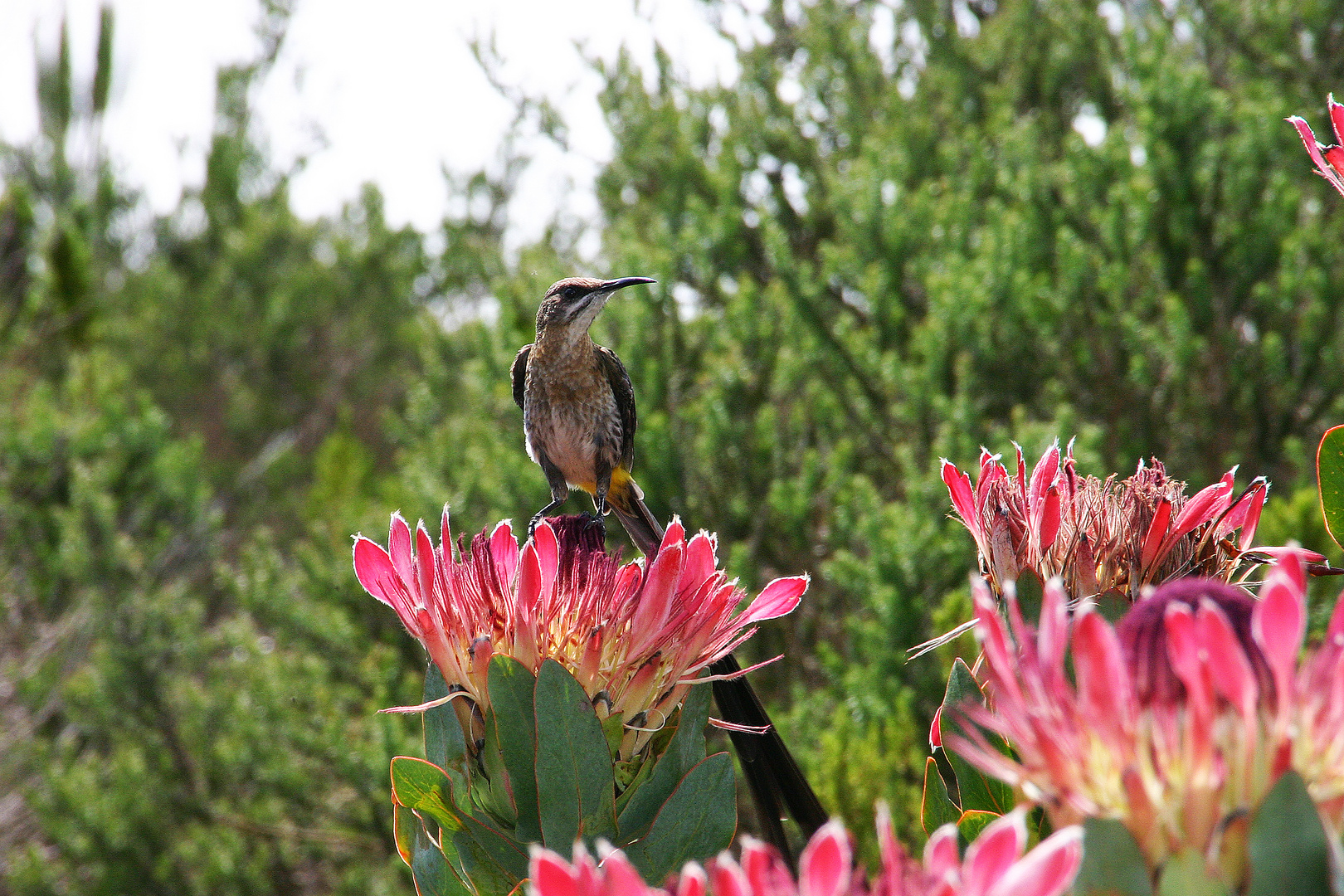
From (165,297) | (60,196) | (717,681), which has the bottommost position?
(717,681)

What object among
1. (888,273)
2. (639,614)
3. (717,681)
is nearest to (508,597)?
(639,614)

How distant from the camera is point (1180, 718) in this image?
583mm

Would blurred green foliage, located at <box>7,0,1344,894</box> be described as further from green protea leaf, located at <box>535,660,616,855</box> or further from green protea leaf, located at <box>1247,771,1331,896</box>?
green protea leaf, located at <box>1247,771,1331,896</box>

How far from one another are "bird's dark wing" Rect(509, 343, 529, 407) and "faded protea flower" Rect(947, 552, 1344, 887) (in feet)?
7.54

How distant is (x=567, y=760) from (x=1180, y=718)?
0.58 m

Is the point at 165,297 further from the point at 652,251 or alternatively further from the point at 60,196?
the point at 652,251

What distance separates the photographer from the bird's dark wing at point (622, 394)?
2.75m

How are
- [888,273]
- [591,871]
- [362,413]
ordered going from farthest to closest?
[362,413], [888,273], [591,871]

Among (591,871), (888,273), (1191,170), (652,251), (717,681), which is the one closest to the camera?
(591,871)

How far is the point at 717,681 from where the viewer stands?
1.31 meters

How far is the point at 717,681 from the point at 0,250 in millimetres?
9649

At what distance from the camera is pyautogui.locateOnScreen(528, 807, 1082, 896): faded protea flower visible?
0.51 m

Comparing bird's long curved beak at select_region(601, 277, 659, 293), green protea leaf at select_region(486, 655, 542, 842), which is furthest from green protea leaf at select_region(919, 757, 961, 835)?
bird's long curved beak at select_region(601, 277, 659, 293)

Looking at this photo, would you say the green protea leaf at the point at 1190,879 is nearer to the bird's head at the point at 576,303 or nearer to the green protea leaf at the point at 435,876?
the green protea leaf at the point at 435,876
